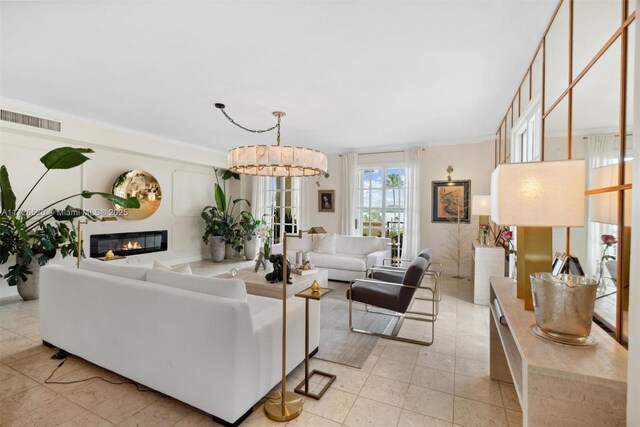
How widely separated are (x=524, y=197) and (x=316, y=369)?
6.30 ft

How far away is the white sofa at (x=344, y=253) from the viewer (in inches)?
194

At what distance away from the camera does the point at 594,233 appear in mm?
1384

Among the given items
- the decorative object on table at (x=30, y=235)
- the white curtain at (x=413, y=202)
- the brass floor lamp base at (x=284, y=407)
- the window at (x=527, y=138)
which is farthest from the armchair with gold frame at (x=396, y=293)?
the decorative object on table at (x=30, y=235)

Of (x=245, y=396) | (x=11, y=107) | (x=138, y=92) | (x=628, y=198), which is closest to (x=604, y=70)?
(x=628, y=198)

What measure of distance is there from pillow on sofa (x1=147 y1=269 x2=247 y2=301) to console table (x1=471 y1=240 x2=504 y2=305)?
3.40 m

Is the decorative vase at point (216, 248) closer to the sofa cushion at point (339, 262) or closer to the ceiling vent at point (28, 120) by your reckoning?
the sofa cushion at point (339, 262)

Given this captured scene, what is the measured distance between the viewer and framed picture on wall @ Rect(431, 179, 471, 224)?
5695 millimetres

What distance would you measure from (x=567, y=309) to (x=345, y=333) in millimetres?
2219

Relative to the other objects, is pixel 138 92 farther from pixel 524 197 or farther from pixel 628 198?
pixel 628 198

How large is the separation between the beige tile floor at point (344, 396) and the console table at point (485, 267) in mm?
1387

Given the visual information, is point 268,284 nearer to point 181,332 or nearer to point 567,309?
point 181,332

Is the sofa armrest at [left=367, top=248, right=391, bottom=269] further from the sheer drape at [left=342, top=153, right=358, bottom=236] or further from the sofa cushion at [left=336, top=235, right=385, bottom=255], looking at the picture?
the sheer drape at [left=342, top=153, right=358, bottom=236]

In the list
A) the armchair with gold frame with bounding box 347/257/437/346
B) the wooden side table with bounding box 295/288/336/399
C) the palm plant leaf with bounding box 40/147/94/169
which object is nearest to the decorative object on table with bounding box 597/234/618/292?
the wooden side table with bounding box 295/288/336/399

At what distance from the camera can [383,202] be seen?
21.3ft
